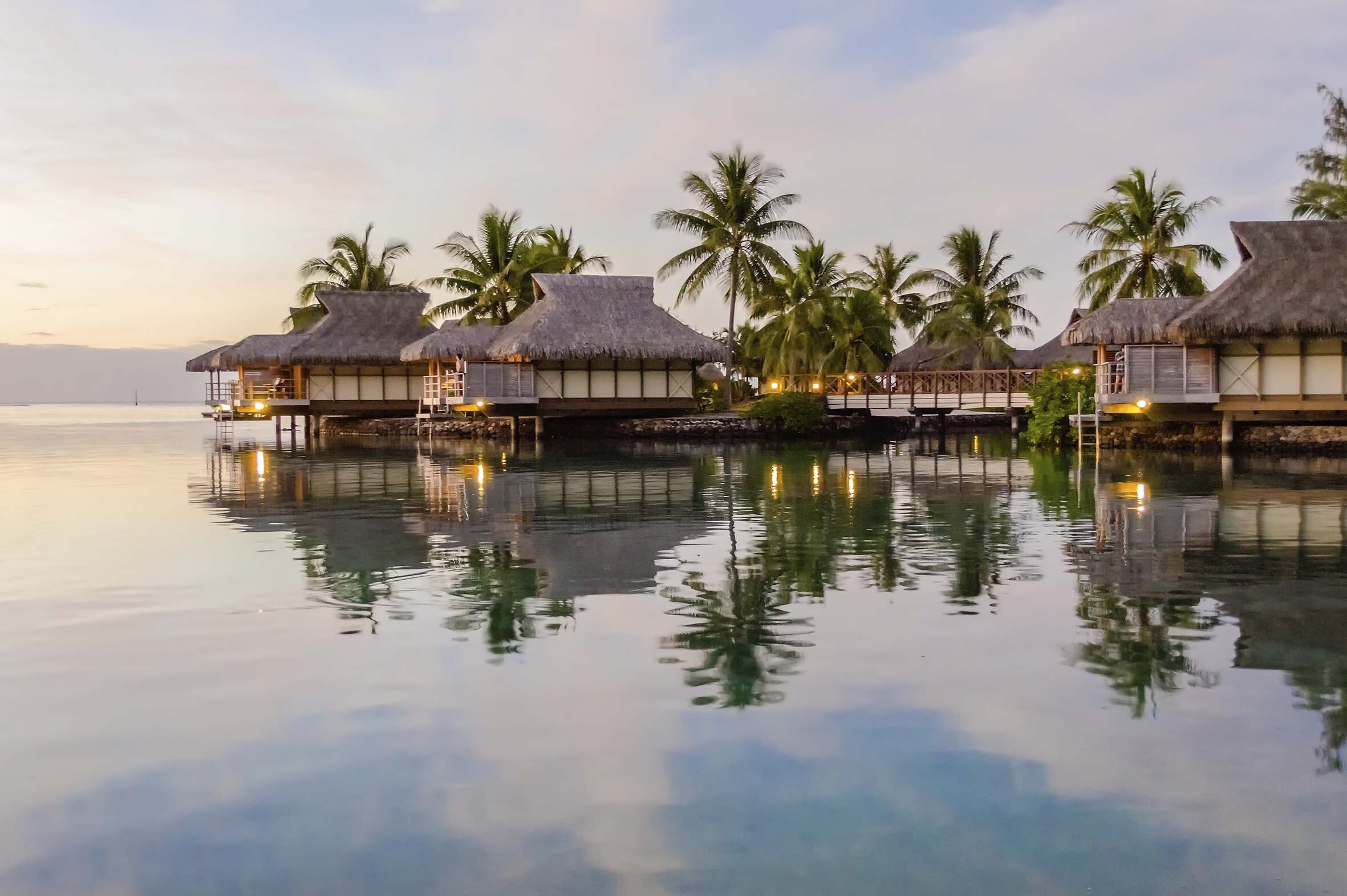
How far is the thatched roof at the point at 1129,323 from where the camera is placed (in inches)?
1085

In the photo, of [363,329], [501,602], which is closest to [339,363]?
[363,329]

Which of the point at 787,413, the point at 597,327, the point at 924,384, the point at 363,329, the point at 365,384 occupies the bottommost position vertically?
the point at 787,413

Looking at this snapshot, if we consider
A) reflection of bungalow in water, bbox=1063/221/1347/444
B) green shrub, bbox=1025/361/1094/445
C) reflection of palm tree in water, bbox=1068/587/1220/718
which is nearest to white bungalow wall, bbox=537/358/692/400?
green shrub, bbox=1025/361/1094/445

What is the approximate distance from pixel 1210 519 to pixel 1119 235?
2150cm

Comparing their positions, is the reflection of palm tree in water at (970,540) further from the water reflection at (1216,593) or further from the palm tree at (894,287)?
the palm tree at (894,287)

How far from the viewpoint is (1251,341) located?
27266mm

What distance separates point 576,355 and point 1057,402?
13.7m

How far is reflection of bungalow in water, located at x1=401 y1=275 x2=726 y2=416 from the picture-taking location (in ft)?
121

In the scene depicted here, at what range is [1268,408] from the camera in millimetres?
27406

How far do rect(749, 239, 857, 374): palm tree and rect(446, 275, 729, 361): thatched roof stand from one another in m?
3.26

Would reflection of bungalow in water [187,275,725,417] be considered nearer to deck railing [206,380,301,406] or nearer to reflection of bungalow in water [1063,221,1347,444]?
deck railing [206,380,301,406]

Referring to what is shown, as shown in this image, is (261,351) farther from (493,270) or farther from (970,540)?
(970,540)

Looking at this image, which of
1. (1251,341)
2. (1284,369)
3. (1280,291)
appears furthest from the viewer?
(1284,369)

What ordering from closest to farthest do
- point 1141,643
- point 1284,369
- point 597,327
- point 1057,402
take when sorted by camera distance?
1. point 1141,643
2. point 1284,369
3. point 1057,402
4. point 597,327
